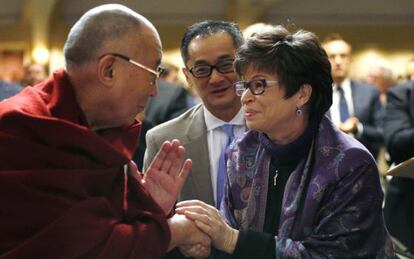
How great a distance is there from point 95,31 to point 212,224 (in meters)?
0.73

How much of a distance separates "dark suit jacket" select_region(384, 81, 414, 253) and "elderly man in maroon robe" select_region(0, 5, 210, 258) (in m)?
2.65

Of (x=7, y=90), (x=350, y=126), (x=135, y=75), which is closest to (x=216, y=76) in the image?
(x=135, y=75)

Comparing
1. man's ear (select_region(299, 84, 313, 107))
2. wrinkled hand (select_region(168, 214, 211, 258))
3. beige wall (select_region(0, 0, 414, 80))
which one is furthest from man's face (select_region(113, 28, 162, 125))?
beige wall (select_region(0, 0, 414, 80))

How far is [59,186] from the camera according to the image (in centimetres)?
208

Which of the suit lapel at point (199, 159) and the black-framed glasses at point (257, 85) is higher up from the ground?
the black-framed glasses at point (257, 85)

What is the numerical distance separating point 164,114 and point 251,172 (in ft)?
9.42

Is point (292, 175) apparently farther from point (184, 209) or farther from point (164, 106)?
point (164, 106)

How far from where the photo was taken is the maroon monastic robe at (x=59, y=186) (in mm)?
2051

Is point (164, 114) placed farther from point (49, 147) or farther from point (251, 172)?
point (49, 147)

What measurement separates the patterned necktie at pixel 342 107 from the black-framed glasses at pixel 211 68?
214cm

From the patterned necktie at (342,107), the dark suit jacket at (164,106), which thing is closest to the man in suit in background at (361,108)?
the patterned necktie at (342,107)

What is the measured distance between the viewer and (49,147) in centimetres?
209

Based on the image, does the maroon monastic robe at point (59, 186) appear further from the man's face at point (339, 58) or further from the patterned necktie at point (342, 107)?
the man's face at point (339, 58)

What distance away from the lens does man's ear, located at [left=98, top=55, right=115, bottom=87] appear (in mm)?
2217
